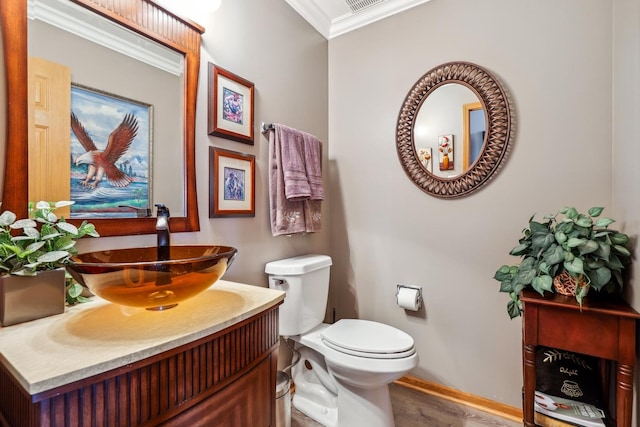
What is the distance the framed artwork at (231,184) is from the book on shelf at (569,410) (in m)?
1.54

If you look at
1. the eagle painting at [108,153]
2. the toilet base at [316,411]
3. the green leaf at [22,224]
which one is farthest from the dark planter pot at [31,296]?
the toilet base at [316,411]

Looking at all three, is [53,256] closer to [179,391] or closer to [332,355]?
[179,391]

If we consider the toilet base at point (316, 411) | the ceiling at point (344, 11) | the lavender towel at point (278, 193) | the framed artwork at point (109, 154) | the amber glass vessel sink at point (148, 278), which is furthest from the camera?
the ceiling at point (344, 11)

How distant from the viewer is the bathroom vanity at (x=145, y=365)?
0.49 meters

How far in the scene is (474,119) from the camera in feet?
5.50

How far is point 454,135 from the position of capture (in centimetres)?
174

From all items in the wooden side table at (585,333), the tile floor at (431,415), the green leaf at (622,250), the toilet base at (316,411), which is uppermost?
the green leaf at (622,250)

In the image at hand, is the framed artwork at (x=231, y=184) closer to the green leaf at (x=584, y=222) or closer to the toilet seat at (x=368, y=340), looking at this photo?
the toilet seat at (x=368, y=340)

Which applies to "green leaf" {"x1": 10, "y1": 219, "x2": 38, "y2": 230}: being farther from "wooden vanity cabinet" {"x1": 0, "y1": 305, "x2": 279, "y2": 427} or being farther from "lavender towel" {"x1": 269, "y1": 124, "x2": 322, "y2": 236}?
"lavender towel" {"x1": 269, "y1": 124, "x2": 322, "y2": 236}

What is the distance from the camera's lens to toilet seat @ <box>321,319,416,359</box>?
1344 millimetres

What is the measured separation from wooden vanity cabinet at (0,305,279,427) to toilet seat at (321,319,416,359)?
0.56 metres

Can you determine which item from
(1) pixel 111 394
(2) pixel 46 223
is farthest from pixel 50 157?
(1) pixel 111 394

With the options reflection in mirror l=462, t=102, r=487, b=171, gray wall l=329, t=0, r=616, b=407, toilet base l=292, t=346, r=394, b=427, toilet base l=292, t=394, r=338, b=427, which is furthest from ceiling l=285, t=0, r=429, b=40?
toilet base l=292, t=394, r=338, b=427

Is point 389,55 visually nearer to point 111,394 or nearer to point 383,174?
point 383,174
